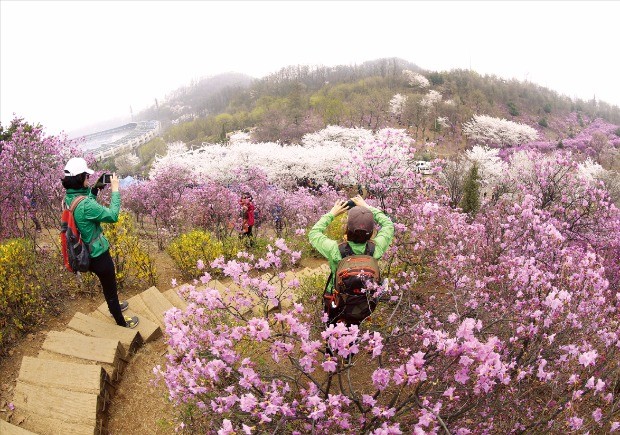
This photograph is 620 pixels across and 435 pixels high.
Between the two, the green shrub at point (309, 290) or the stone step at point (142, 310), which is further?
the green shrub at point (309, 290)

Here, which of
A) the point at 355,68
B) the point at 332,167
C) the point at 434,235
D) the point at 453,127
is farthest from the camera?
the point at 355,68

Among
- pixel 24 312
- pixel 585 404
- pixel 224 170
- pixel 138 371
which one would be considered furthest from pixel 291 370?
pixel 224 170

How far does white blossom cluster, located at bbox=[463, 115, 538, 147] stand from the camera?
2068 inches

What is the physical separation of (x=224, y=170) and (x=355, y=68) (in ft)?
309

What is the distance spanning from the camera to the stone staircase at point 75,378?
9.90 feet

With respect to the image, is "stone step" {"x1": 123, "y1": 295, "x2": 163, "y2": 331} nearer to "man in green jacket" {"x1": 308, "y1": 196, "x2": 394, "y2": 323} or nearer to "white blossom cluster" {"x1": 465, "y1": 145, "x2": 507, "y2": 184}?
"man in green jacket" {"x1": 308, "y1": 196, "x2": 394, "y2": 323}

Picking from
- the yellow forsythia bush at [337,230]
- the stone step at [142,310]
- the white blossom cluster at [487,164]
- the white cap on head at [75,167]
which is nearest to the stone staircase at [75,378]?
the stone step at [142,310]

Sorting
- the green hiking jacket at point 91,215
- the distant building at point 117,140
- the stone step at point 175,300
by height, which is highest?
the green hiking jacket at point 91,215

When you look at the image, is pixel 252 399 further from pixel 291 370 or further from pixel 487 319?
pixel 487 319

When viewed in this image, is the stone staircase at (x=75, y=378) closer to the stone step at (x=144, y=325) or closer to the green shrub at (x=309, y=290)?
the stone step at (x=144, y=325)

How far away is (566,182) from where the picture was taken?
30.2 ft

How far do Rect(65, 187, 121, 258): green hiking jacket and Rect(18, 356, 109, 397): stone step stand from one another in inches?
43.4

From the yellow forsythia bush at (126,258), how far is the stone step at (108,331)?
5.10 ft

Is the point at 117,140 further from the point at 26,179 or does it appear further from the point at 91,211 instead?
the point at 91,211
